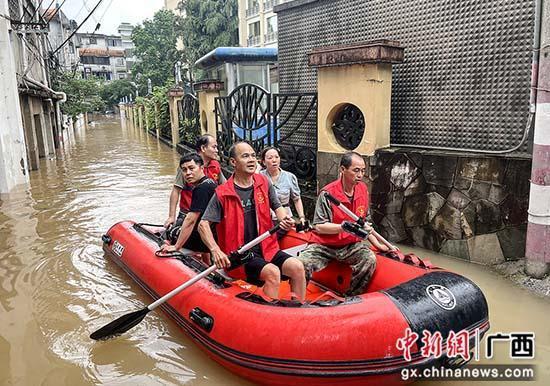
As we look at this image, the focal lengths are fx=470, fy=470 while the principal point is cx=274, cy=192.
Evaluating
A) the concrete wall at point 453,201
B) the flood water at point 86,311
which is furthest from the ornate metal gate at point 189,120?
the concrete wall at point 453,201

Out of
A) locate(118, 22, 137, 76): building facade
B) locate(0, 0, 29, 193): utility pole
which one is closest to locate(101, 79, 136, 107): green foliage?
locate(118, 22, 137, 76): building facade

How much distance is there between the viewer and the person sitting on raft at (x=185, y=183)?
15.6 ft

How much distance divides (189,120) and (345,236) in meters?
12.3

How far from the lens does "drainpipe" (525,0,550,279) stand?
4.24m

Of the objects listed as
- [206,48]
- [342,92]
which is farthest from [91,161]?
[206,48]

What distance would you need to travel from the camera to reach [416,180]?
18.5 feet

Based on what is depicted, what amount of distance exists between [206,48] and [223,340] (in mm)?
31720

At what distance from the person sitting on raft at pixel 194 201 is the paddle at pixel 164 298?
62cm

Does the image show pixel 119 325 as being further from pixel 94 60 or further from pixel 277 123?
pixel 94 60

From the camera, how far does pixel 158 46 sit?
4175 centimetres

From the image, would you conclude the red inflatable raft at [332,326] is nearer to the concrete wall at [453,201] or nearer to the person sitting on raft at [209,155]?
the person sitting on raft at [209,155]

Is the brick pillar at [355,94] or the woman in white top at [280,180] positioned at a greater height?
the brick pillar at [355,94]

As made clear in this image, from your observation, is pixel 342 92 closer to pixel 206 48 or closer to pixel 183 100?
pixel 183 100

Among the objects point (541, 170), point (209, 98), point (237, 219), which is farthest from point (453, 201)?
point (209, 98)
